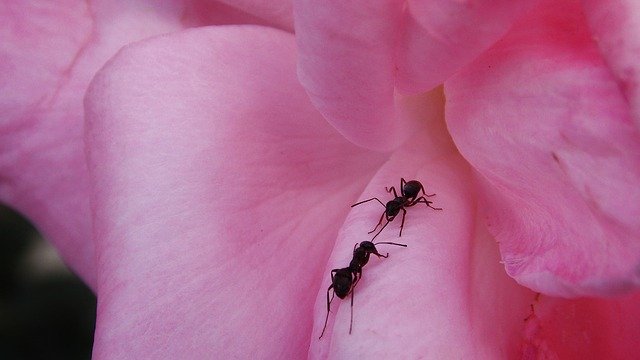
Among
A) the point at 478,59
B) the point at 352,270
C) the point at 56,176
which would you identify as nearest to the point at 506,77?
the point at 478,59

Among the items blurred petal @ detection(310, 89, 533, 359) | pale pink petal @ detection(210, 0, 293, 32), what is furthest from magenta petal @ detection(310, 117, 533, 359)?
pale pink petal @ detection(210, 0, 293, 32)

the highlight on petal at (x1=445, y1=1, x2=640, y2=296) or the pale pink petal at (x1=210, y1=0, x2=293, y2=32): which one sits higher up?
the pale pink petal at (x1=210, y1=0, x2=293, y2=32)

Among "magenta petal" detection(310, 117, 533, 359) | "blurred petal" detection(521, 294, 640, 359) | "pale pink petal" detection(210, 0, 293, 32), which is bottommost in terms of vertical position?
"blurred petal" detection(521, 294, 640, 359)

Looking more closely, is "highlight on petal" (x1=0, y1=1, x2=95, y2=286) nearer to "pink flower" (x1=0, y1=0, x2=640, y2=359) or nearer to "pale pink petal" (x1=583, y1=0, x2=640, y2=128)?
"pink flower" (x1=0, y1=0, x2=640, y2=359)

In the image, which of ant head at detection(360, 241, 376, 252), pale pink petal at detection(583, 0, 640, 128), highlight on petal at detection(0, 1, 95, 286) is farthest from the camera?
highlight on petal at detection(0, 1, 95, 286)

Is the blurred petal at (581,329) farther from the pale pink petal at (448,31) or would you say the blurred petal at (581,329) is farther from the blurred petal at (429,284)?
the pale pink petal at (448,31)

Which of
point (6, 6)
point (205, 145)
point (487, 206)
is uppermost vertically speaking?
point (6, 6)

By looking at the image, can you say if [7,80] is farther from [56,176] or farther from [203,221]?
[203,221]
